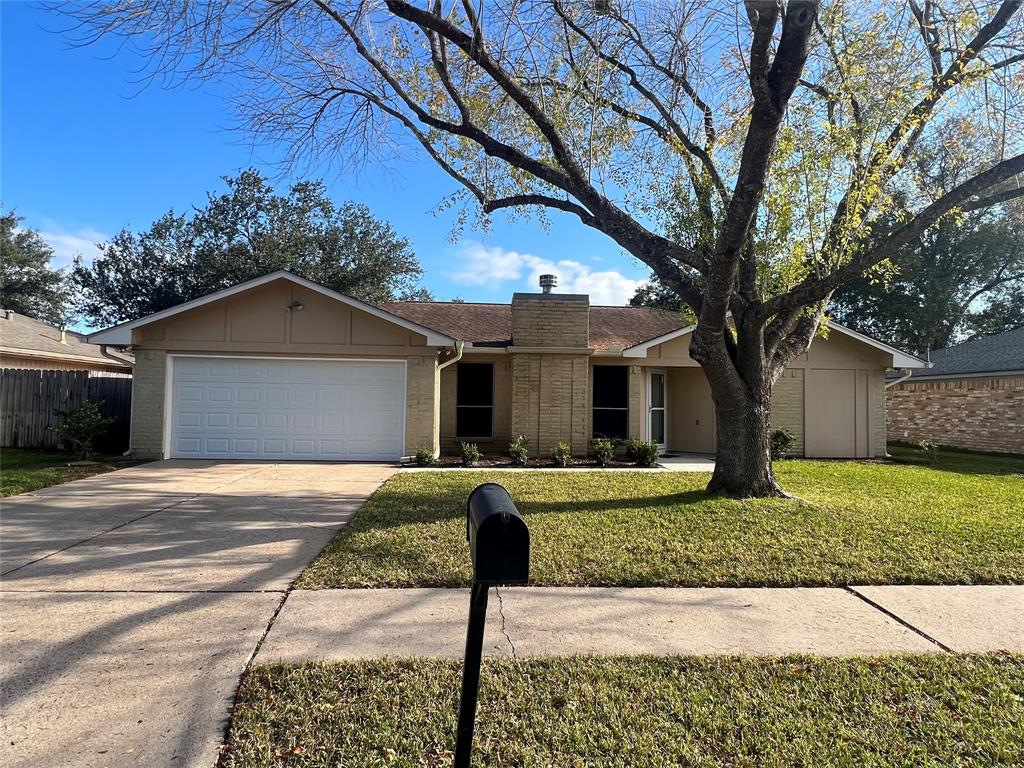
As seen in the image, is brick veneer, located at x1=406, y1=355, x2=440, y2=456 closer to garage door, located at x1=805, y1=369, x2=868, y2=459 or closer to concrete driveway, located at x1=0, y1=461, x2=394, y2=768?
concrete driveway, located at x1=0, y1=461, x2=394, y2=768

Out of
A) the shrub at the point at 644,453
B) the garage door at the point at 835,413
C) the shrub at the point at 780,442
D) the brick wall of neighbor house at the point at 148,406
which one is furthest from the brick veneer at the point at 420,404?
the garage door at the point at 835,413

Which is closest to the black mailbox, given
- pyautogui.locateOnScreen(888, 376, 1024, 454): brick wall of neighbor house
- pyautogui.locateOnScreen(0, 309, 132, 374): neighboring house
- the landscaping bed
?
the landscaping bed

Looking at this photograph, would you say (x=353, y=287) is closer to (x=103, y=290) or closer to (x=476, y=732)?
(x=103, y=290)

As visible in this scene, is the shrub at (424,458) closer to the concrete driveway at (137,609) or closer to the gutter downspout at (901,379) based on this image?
the concrete driveway at (137,609)

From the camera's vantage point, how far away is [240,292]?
12.0 m

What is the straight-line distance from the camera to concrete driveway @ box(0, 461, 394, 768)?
2.60 meters

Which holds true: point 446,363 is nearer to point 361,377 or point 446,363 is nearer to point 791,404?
point 361,377

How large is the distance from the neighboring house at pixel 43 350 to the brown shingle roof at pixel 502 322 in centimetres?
776

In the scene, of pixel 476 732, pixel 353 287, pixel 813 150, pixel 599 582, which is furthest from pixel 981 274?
pixel 476 732

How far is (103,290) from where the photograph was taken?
94.1ft

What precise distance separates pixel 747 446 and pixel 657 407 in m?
7.06

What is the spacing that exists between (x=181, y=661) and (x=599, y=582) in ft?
9.62

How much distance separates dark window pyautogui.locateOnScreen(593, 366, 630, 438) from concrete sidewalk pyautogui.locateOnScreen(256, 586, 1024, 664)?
9.64 meters

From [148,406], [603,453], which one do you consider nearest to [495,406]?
[603,453]
